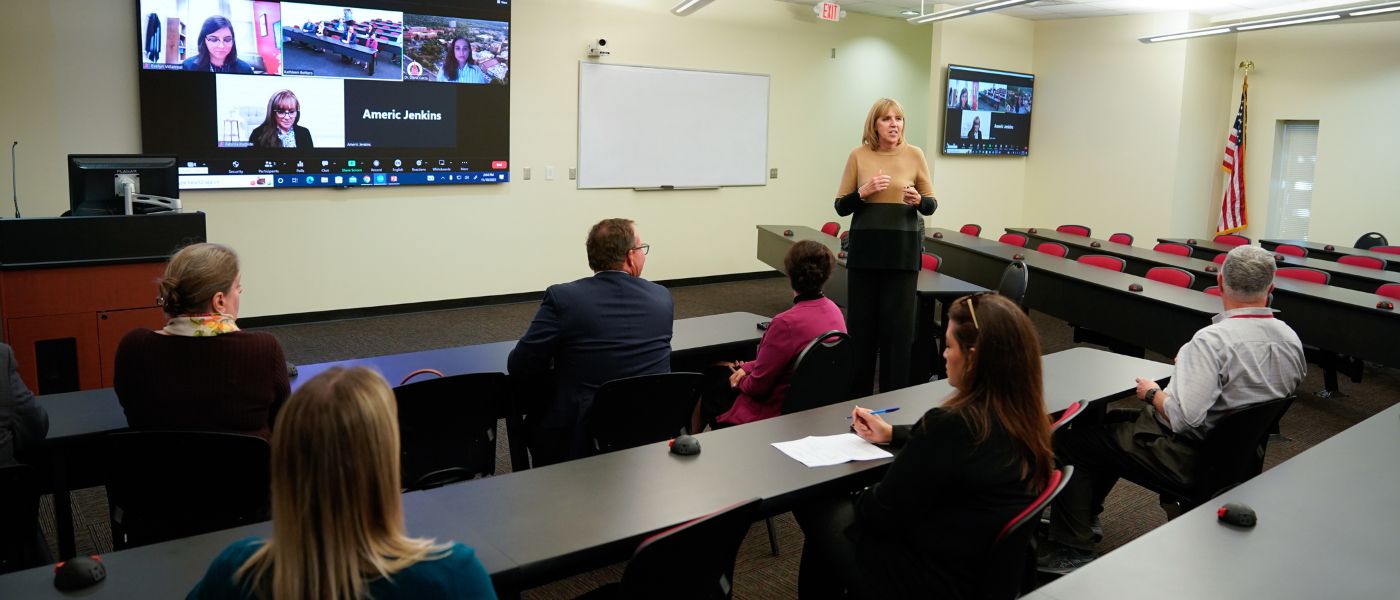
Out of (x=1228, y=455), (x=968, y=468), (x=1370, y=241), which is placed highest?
(x=1370, y=241)

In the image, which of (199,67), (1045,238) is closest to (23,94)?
(199,67)

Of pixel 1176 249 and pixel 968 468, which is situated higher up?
pixel 1176 249

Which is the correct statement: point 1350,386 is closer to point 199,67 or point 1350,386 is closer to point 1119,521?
point 1119,521

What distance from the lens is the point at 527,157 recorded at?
8.41 m

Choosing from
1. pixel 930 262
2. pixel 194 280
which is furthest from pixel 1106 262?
pixel 194 280

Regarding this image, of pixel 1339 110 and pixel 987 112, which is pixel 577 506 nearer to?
pixel 987 112

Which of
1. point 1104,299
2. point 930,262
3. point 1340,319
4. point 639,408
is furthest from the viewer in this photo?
point 930,262

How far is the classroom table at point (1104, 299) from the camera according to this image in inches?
214

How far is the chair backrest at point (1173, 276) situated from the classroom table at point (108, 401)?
357cm

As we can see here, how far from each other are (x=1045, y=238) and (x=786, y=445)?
283 inches

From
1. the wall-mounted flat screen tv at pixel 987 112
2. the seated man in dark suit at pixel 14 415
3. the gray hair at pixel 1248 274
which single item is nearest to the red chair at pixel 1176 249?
the wall-mounted flat screen tv at pixel 987 112

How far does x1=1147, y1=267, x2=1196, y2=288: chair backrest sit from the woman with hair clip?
21.9 ft

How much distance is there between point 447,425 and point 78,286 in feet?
8.96

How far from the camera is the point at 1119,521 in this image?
158 inches
